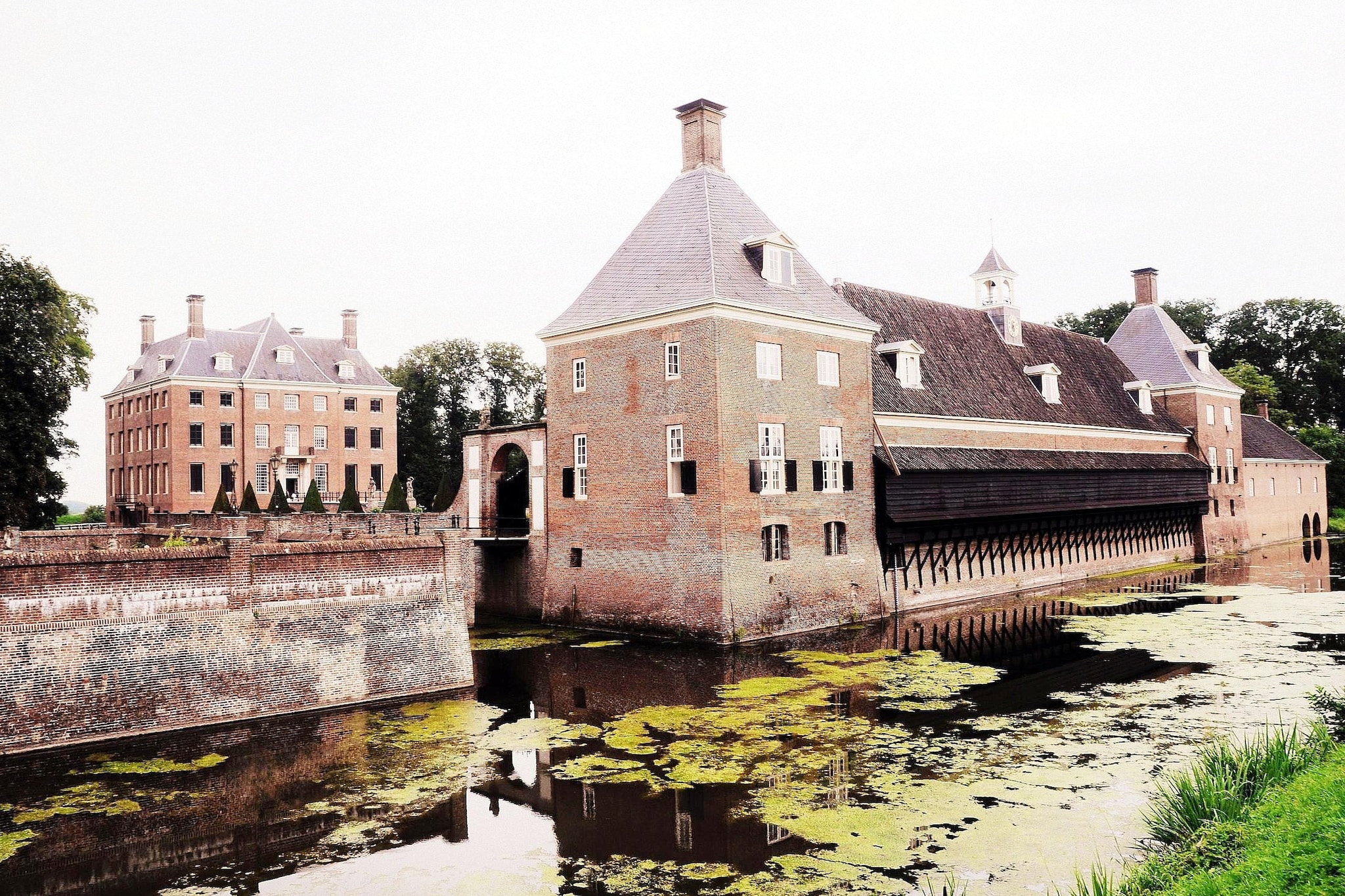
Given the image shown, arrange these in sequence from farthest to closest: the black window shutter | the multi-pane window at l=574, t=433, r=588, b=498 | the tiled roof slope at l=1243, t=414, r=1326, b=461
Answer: the tiled roof slope at l=1243, t=414, r=1326, b=461 → the multi-pane window at l=574, t=433, r=588, b=498 → the black window shutter

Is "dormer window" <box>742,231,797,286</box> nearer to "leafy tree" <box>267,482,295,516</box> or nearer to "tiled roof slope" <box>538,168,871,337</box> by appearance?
"tiled roof slope" <box>538,168,871,337</box>

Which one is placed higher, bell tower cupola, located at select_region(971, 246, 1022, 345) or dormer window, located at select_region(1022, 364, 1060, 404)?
bell tower cupola, located at select_region(971, 246, 1022, 345)

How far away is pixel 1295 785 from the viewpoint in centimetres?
733

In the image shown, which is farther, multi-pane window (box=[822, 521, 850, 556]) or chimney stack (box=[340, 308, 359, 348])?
chimney stack (box=[340, 308, 359, 348])

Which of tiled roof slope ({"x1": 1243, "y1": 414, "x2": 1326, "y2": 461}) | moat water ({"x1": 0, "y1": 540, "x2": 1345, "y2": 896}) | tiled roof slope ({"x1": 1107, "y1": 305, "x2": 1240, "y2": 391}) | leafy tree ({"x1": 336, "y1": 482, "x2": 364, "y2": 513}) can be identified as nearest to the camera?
moat water ({"x1": 0, "y1": 540, "x2": 1345, "y2": 896})

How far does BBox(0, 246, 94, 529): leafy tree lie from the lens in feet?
89.7

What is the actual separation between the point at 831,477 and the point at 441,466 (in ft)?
132

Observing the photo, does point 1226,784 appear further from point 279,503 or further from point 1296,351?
point 1296,351

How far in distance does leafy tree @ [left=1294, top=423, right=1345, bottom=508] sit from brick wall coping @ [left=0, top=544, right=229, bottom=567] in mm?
61423

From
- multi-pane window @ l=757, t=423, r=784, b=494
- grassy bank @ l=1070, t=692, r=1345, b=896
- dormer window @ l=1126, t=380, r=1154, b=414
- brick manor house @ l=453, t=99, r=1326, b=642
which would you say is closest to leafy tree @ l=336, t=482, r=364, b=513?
brick manor house @ l=453, t=99, r=1326, b=642

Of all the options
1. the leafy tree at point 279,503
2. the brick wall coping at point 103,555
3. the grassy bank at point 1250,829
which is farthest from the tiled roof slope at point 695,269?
the grassy bank at point 1250,829

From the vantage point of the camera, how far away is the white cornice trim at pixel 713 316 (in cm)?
2145

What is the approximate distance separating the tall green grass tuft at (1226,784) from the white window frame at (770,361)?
46.8ft

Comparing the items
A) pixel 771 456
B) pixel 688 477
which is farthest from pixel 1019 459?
pixel 688 477
